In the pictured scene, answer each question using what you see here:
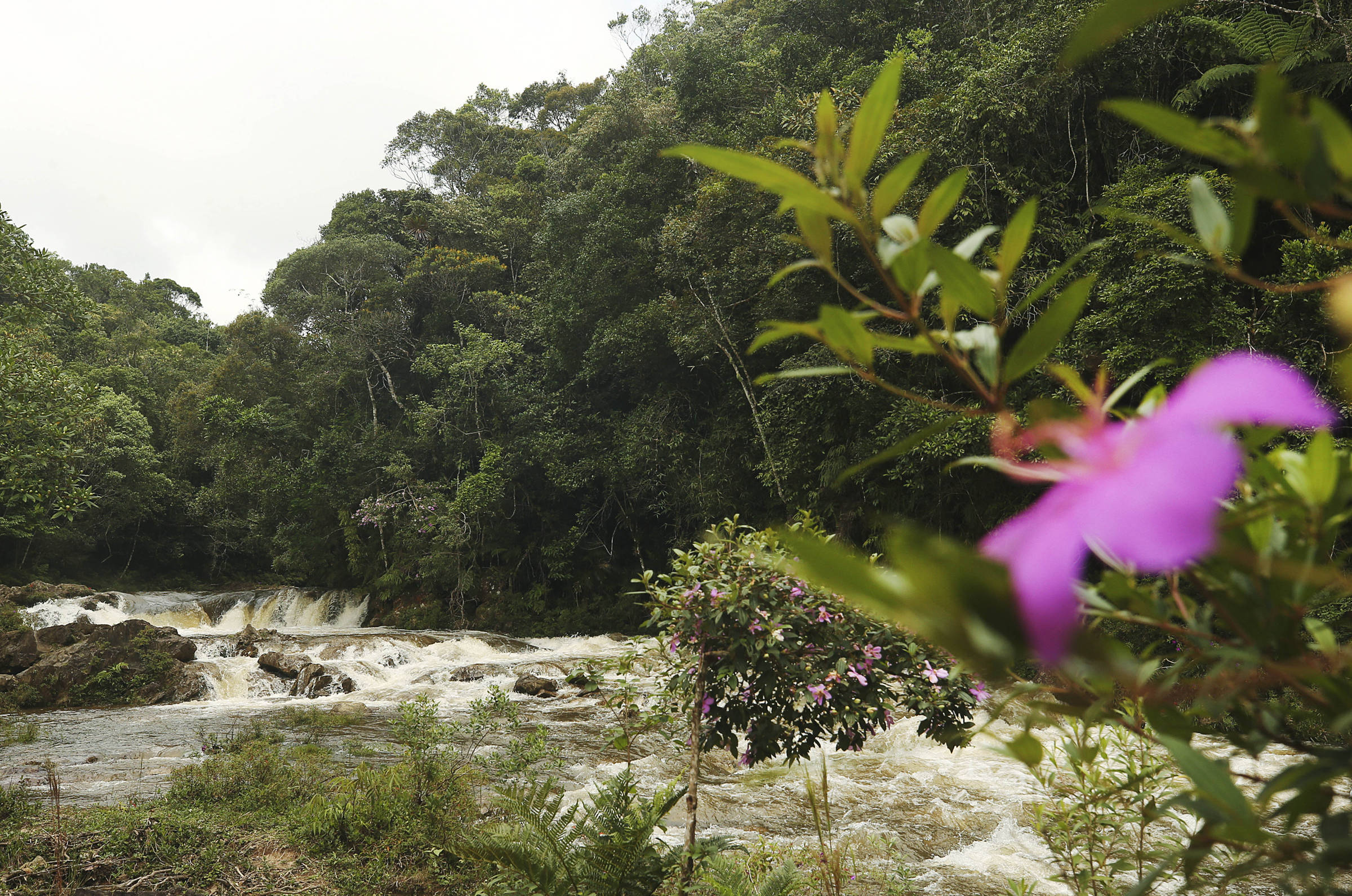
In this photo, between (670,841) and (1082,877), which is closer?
(1082,877)

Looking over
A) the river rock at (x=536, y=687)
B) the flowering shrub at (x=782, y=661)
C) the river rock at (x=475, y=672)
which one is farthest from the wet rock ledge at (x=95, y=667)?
the flowering shrub at (x=782, y=661)

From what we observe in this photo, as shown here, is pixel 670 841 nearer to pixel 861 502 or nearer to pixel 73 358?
pixel 861 502

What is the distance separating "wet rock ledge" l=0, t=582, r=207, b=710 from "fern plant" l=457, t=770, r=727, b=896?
7965 mm

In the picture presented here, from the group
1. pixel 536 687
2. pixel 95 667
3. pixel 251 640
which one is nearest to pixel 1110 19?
pixel 536 687

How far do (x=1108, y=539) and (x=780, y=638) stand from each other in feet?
6.87

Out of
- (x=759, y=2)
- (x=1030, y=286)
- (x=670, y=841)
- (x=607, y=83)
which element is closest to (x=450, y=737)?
(x=670, y=841)

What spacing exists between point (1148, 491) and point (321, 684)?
9706mm

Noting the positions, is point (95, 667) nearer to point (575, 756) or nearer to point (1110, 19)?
point (575, 756)

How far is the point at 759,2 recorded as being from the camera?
1524 cm

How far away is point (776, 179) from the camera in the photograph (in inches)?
12.1

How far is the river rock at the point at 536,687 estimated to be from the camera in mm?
8039

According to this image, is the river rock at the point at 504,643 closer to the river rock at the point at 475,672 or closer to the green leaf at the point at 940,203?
the river rock at the point at 475,672

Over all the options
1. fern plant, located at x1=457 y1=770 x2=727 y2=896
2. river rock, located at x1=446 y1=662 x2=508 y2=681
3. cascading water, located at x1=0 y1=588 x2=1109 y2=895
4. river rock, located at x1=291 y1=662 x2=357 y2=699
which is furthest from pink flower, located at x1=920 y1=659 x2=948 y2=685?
river rock, located at x1=291 y1=662 x2=357 y2=699

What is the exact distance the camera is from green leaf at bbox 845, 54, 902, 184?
0.99ft
